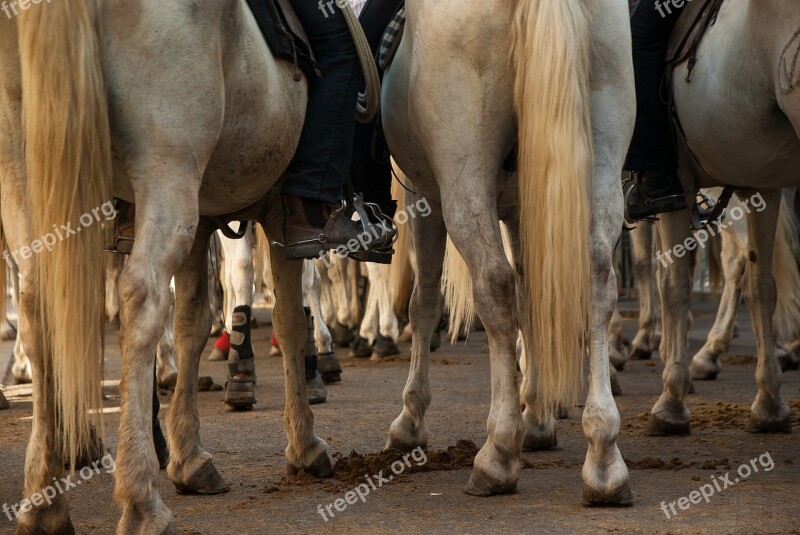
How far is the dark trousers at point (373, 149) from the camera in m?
5.84

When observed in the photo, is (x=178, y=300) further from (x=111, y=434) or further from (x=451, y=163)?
(x=111, y=434)

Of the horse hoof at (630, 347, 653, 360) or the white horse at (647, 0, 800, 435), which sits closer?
the white horse at (647, 0, 800, 435)

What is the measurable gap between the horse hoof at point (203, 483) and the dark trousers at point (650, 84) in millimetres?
2790

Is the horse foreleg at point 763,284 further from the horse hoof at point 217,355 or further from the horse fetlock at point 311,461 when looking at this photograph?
the horse hoof at point 217,355

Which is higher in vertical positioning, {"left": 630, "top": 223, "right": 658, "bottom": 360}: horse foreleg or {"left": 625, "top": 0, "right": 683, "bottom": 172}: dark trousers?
{"left": 625, "top": 0, "right": 683, "bottom": 172}: dark trousers

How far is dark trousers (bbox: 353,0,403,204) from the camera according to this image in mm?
5840

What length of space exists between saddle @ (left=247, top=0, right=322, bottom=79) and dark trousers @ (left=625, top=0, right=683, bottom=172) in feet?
6.93

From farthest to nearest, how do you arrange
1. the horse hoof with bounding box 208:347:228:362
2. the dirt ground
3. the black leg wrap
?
the horse hoof with bounding box 208:347:228:362, the black leg wrap, the dirt ground

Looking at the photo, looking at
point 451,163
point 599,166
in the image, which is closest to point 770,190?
point 599,166

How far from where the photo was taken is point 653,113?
6.33 meters

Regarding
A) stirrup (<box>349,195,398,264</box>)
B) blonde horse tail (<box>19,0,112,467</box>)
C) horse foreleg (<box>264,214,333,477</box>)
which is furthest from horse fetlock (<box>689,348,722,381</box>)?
blonde horse tail (<box>19,0,112,467</box>)

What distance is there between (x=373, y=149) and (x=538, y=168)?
4.75 feet

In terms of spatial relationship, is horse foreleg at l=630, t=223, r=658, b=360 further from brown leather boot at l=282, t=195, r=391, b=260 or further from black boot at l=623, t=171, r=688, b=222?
brown leather boot at l=282, t=195, r=391, b=260

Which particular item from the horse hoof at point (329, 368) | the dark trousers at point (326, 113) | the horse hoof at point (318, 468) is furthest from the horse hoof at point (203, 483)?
the horse hoof at point (329, 368)
